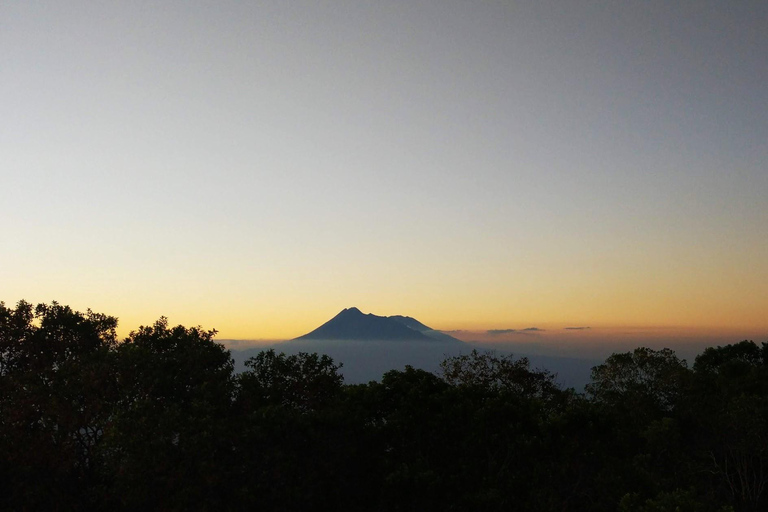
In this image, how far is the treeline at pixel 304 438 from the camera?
17812 millimetres

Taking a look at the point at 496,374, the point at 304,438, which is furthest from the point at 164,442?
the point at 496,374

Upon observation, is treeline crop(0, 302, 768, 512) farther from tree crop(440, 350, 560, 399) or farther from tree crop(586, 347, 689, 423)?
tree crop(440, 350, 560, 399)

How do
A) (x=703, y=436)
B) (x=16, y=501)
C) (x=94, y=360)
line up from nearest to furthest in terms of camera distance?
(x=16, y=501) → (x=94, y=360) → (x=703, y=436)

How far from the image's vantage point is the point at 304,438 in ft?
63.3

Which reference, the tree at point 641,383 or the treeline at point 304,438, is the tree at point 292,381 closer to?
the treeline at point 304,438

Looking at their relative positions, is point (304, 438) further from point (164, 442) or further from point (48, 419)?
point (48, 419)

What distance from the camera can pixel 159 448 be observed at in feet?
57.0

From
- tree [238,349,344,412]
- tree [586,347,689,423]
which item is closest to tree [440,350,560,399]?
tree [586,347,689,423]

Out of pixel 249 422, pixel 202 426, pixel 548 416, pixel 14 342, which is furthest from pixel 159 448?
pixel 548 416

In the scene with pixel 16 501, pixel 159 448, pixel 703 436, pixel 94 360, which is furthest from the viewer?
pixel 703 436

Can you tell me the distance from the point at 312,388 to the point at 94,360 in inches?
321

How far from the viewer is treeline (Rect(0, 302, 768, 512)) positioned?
17.8 metres

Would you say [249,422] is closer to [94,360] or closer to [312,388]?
[312,388]

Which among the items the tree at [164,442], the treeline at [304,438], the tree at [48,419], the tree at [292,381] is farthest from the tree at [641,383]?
the tree at [48,419]
